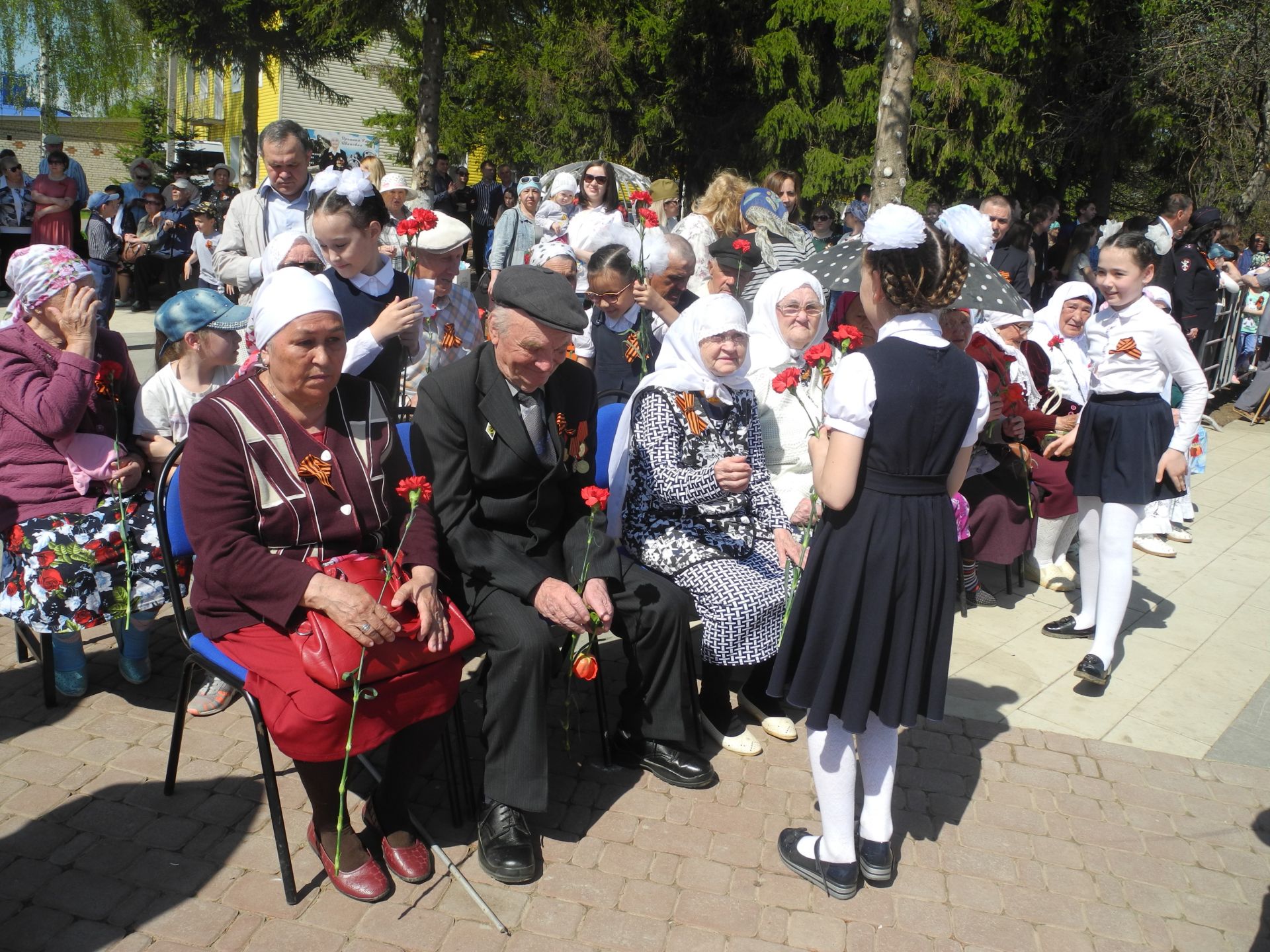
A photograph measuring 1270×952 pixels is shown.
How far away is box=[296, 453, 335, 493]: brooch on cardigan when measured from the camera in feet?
9.36

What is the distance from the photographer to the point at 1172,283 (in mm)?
9812

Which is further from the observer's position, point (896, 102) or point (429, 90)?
point (429, 90)

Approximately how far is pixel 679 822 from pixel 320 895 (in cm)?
113

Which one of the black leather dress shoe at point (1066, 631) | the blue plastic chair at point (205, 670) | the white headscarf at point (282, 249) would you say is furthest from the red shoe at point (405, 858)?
the black leather dress shoe at point (1066, 631)

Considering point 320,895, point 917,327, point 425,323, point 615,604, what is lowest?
point 320,895

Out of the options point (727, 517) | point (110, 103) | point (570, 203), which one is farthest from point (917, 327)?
point (110, 103)

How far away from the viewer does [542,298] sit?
124 inches

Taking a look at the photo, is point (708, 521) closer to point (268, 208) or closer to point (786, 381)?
point (786, 381)

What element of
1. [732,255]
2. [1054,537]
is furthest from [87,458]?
[1054,537]

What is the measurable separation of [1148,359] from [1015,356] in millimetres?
849

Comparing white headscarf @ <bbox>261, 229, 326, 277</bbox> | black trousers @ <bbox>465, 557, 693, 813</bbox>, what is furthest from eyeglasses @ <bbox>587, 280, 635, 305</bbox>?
black trousers @ <bbox>465, 557, 693, 813</bbox>

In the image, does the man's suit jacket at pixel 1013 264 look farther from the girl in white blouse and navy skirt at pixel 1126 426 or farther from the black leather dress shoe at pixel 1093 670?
the black leather dress shoe at pixel 1093 670

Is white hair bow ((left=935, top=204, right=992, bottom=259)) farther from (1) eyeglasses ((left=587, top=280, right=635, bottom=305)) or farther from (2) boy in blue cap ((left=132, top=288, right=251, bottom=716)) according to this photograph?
(2) boy in blue cap ((left=132, top=288, right=251, bottom=716))

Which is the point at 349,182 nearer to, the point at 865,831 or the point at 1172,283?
the point at 865,831
